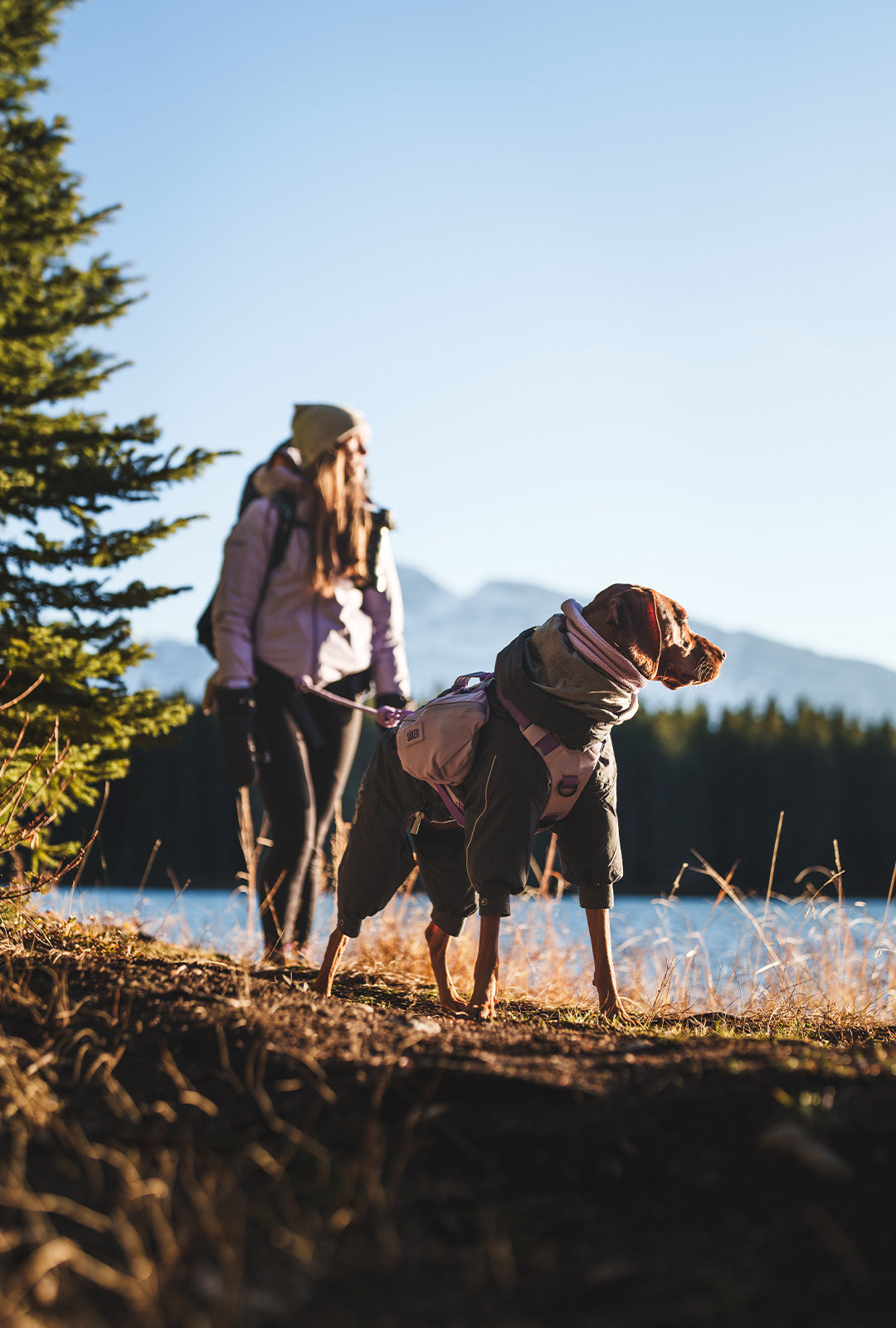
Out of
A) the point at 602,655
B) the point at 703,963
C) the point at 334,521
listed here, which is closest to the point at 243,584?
the point at 334,521

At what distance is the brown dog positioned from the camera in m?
2.82

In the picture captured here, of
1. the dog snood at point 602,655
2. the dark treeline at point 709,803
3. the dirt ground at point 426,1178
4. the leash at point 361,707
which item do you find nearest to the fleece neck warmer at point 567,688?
the dog snood at point 602,655

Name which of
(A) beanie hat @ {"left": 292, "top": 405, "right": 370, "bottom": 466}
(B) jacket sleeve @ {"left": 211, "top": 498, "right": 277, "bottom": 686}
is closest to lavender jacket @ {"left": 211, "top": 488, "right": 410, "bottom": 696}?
(B) jacket sleeve @ {"left": 211, "top": 498, "right": 277, "bottom": 686}

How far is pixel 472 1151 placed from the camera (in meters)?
1.58

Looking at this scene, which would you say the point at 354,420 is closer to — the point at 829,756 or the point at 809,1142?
the point at 809,1142

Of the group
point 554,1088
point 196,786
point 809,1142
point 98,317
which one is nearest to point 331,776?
point 554,1088

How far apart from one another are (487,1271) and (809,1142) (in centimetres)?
57

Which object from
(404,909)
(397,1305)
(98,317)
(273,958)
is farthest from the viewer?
(98,317)

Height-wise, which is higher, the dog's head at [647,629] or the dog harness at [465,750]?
the dog's head at [647,629]

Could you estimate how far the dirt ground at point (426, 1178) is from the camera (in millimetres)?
1139

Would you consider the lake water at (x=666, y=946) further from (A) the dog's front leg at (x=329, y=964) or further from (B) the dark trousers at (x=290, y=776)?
(A) the dog's front leg at (x=329, y=964)

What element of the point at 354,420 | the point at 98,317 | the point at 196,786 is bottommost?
the point at 196,786

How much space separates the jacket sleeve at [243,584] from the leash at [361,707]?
0.70 ft

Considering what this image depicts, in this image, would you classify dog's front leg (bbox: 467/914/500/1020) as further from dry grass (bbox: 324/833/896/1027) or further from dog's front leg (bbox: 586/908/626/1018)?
dry grass (bbox: 324/833/896/1027)
